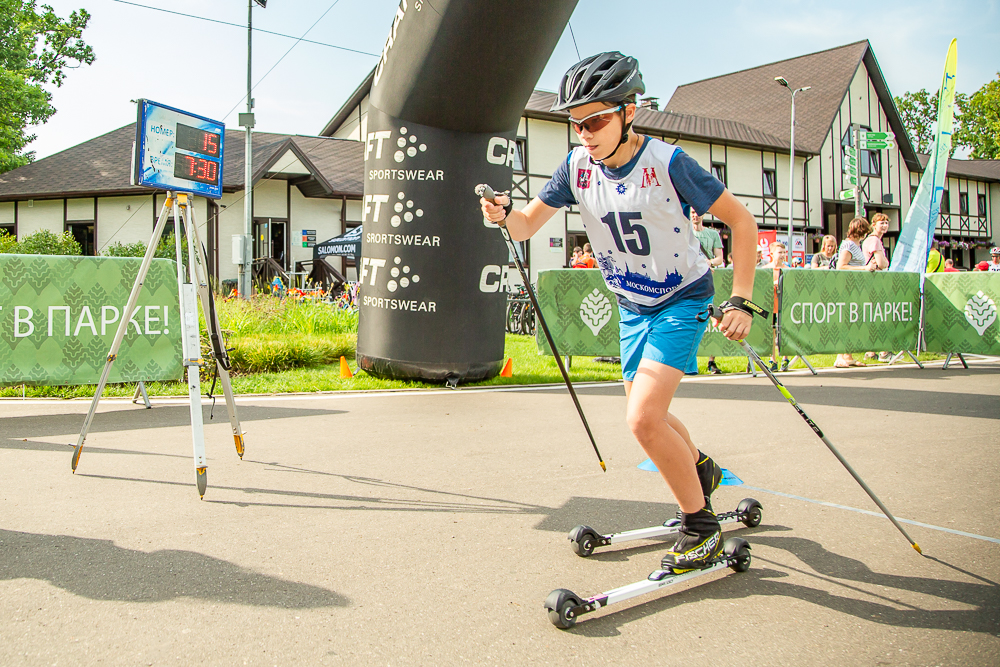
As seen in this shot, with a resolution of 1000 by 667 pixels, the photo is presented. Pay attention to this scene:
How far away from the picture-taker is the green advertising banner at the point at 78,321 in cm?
714

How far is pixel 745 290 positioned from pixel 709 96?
48.9 m

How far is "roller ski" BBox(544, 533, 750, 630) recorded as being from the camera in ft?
9.05

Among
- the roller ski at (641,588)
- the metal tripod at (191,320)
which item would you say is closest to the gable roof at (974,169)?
the metal tripod at (191,320)

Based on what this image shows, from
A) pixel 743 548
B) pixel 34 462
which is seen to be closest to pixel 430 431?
pixel 34 462

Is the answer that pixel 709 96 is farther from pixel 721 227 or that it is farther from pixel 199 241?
pixel 199 241

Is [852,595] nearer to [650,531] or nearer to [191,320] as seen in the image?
[650,531]

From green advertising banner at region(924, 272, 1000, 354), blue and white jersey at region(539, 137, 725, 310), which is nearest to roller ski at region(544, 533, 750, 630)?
blue and white jersey at region(539, 137, 725, 310)

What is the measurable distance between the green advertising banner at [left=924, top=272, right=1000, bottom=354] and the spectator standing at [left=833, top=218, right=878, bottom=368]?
3.50 ft

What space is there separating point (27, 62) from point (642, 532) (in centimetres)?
4282

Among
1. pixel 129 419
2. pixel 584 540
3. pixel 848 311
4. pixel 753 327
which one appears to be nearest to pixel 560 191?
pixel 584 540

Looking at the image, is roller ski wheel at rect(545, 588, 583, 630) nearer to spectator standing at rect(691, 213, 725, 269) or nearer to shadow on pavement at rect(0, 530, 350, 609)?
shadow on pavement at rect(0, 530, 350, 609)

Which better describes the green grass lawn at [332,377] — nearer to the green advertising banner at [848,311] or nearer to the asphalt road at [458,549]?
the green advertising banner at [848,311]

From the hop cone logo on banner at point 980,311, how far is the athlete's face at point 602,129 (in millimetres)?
10523

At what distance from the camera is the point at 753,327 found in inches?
434
